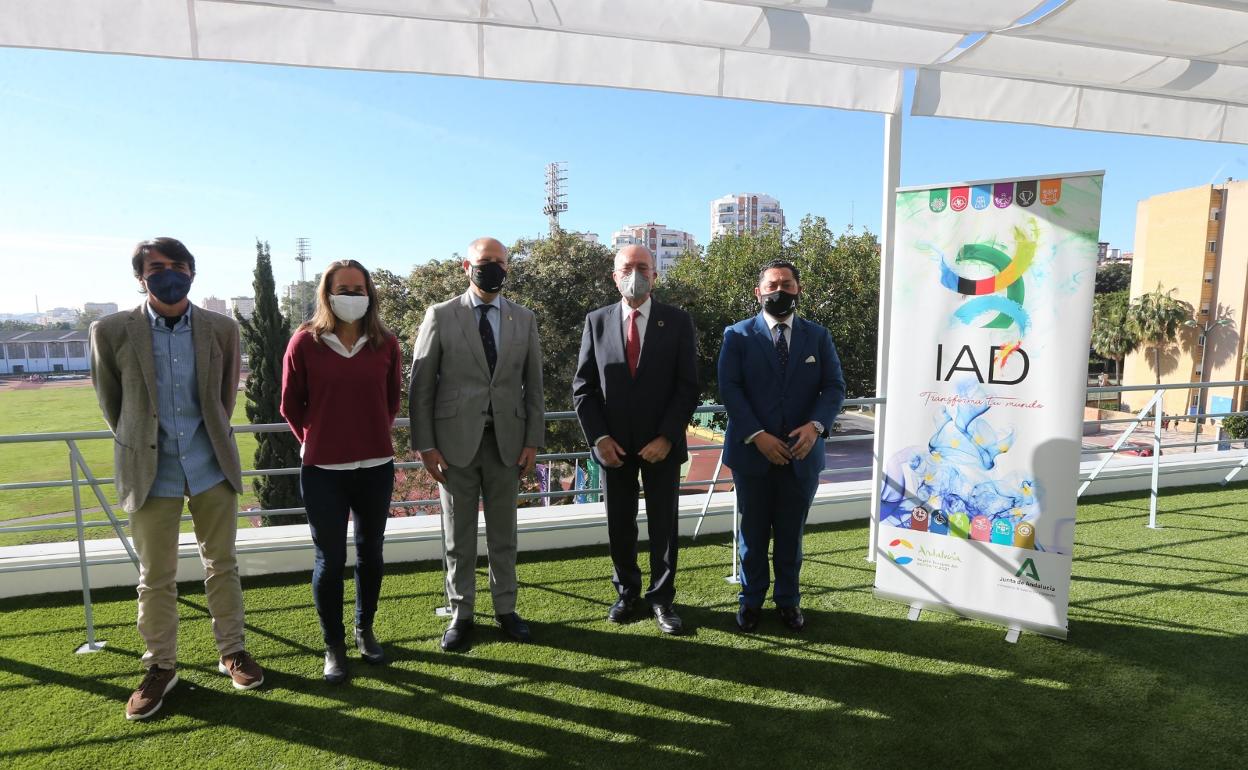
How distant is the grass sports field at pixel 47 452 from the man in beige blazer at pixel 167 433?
25489 millimetres

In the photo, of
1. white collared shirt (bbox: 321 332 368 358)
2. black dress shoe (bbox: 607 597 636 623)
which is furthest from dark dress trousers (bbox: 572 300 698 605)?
white collared shirt (bbox: 321 332 368 358)

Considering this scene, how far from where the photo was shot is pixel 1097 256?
259 cm

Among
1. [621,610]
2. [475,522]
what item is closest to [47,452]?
[475,522]

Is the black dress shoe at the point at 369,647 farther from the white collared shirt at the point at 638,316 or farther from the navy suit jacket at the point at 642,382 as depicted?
the white collared shirt at the point at 638,316

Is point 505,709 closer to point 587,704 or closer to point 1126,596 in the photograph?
point 587,704

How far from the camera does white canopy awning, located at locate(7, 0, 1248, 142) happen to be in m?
2.65

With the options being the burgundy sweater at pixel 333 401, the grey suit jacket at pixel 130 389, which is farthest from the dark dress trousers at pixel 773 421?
the grey suit jacket at pixel 130 389

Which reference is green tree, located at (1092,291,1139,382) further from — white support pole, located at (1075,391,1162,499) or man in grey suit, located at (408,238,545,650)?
man in grey suit, located at (408,238,545,650)

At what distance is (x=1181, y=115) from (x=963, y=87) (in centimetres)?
163

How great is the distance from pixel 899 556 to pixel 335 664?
2.58 m

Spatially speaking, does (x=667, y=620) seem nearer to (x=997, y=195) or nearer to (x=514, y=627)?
(x=514, y=627)

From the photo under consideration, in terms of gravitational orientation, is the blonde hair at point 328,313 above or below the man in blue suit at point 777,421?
above

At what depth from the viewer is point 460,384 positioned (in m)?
2.73

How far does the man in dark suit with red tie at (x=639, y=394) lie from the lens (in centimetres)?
286
